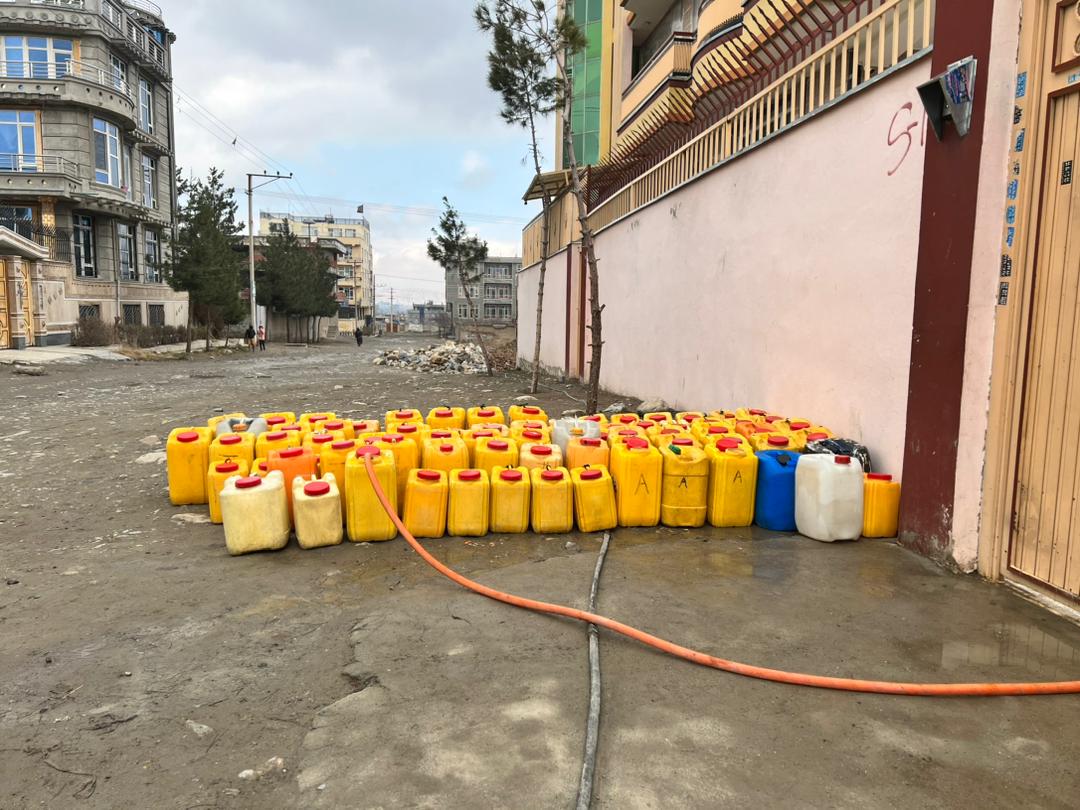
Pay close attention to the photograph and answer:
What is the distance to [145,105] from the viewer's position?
38781mm

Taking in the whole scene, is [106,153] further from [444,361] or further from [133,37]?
[444,361]

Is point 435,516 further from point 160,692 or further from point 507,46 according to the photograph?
point 507,46

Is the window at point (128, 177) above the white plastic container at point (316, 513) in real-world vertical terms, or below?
above

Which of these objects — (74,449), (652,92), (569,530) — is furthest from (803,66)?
(652,92)

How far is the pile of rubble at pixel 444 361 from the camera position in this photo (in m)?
24.2

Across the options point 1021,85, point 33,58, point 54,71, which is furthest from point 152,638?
point 33,58

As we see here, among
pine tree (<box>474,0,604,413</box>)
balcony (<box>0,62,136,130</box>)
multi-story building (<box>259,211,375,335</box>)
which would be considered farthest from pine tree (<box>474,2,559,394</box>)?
multi-story building (<box>259,211,375,335</box>)

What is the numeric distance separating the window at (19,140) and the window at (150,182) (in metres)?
6.28

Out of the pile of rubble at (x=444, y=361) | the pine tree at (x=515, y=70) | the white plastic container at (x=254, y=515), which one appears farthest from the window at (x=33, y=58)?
the white plastic container at (x=254, y=515)

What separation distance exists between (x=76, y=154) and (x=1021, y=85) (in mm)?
37845

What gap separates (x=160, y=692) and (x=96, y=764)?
496 mm

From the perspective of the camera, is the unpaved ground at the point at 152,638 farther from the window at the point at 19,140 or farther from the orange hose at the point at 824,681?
the window at the point at 19,140

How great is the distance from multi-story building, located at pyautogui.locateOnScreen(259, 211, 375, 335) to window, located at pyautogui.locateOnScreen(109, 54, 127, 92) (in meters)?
53.8

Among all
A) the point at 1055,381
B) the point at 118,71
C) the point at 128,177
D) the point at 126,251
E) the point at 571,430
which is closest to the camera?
the point at 1055,381
